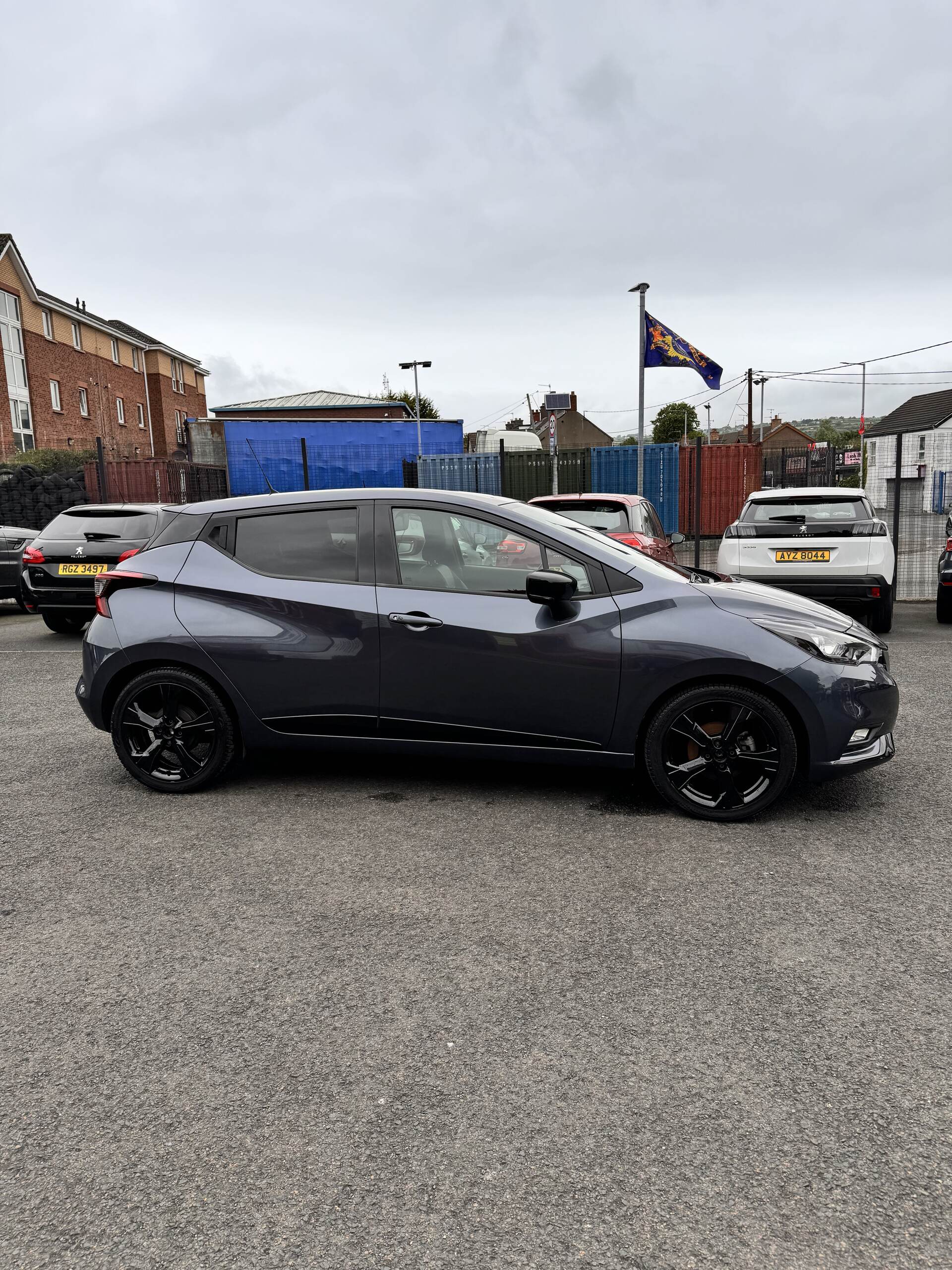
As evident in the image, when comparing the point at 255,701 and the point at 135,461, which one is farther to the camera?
the point at 135,461

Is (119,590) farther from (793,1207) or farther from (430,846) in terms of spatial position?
(793,1207)

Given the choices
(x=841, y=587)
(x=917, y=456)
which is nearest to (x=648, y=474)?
(x=917, y=456)

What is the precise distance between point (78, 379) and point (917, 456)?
40.5 m

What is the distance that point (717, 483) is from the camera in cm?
2022

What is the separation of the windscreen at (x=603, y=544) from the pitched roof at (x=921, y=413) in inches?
2299

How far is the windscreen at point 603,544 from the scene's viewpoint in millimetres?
4539

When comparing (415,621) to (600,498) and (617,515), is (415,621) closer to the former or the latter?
(617,515)

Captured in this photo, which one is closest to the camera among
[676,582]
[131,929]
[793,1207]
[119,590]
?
[793,1207]

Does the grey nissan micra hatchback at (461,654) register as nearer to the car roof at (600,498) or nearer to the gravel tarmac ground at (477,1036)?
the gravel tarmac ground at (477,1036)

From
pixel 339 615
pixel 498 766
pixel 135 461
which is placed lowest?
pixel 498 766

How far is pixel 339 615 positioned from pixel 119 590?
131cm

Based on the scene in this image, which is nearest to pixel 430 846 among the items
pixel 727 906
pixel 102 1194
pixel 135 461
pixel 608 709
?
pixel 608 709

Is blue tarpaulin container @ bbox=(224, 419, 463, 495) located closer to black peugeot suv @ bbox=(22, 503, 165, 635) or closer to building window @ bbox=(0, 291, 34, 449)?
black peugeot suv @ bbox=(22, 503, 165, 635)

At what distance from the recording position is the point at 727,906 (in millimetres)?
3412
